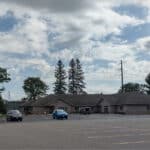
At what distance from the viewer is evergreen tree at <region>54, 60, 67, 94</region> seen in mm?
153750

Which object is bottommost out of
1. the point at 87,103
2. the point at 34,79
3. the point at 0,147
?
the point at 0,147

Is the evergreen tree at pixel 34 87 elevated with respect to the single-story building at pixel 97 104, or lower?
elevated

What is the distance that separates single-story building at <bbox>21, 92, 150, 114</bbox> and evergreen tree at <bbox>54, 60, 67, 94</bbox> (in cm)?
2067

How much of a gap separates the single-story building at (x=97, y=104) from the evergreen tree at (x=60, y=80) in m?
20.7

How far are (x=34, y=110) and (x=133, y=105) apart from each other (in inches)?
1216

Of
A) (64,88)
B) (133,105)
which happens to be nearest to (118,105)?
(133,105)

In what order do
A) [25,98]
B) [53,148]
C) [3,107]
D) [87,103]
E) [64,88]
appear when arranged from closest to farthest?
1. [53,148]
2. [3,107]
3. [87,103]
4. [64,88]
5. [25,98]

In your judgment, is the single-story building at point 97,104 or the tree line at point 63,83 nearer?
the single-story building at point 97,104

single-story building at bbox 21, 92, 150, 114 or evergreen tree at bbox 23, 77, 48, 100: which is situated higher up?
evergreen tree at bbox 23, 77, 48, 100

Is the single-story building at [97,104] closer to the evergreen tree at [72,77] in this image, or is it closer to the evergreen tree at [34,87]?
the evergreen tree at [72,77]

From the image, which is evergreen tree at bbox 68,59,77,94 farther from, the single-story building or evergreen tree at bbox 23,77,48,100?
the single-story building

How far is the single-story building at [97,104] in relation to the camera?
106 metres

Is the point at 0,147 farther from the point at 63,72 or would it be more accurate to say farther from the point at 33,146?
the point at 63,72

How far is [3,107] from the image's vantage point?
10419 centimetres
